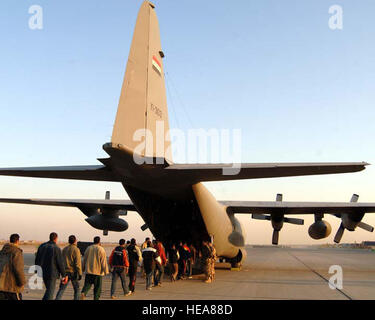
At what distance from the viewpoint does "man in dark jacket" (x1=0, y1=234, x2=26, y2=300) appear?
5.21m

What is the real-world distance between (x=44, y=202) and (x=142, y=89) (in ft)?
43.8

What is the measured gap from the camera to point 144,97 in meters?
8.91

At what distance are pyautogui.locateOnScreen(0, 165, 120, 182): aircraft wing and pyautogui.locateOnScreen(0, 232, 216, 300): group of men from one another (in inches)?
68.6

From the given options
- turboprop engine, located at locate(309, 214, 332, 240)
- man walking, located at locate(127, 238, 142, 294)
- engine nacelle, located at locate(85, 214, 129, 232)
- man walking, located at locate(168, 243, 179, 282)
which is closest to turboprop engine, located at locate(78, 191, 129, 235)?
engine nacelle, located at locate(85, 214, 129, 232)

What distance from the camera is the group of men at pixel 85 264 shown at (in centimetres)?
526

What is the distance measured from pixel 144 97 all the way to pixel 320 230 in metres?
13.9

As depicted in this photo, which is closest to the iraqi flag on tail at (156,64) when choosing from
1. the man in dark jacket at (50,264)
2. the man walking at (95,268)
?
the man walking at (95,268)

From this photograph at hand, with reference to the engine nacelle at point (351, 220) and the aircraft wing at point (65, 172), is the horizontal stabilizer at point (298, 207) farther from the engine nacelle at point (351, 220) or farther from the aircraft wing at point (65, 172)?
the aircraft wing at point (65, 172)

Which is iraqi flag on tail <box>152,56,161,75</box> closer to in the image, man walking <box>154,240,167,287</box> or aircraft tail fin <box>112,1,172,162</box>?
aircraft tail fin <box>112,1,172,162</box>

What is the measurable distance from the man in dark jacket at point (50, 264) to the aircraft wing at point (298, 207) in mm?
11653

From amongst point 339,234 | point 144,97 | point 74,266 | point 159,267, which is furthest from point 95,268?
point 339,234
